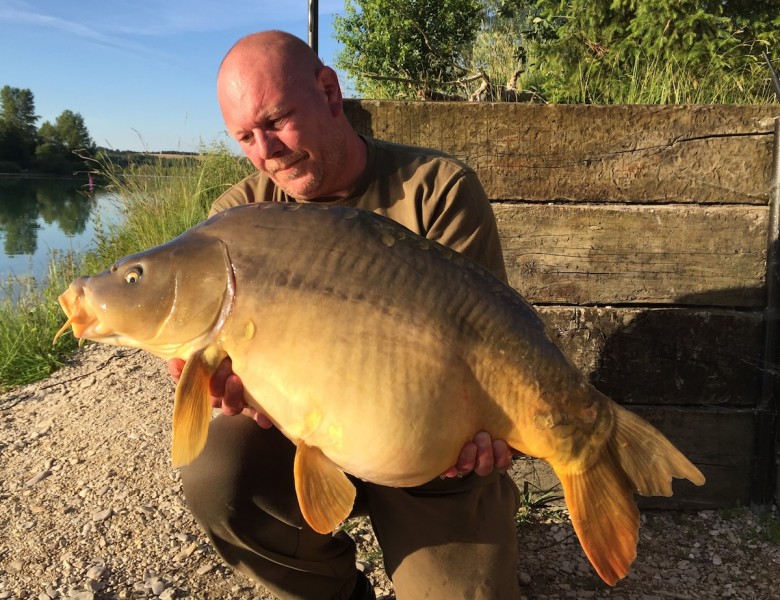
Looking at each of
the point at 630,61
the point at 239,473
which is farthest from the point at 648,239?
the point at 630,61

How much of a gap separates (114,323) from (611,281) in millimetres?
1747

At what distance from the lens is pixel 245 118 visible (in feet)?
6.30

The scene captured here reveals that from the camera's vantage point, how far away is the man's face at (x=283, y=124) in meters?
1.90

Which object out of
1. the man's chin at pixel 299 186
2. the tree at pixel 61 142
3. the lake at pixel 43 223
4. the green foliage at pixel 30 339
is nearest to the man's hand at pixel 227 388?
the man's chin at pixel 299 186

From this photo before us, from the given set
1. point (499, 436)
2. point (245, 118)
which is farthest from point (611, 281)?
point (245, 118)

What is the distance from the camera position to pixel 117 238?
6.35m

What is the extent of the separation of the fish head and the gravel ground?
3.37ft

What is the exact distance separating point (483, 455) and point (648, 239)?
1312 mm

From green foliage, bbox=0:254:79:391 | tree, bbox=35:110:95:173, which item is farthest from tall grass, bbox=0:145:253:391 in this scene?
tree, bbox=35:110:95:173

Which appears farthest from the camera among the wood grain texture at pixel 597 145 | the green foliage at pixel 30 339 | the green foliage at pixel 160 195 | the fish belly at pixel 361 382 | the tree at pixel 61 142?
the tree at pixel 61 142

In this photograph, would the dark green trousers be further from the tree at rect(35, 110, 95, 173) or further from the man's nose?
the tree at rect(35, 110, 95, 173)

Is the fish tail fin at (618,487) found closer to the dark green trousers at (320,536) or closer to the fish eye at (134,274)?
the dark green trousers at (320,536)

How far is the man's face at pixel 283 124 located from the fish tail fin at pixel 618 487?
3.67ft

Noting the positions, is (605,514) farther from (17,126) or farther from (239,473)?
(17,126)
